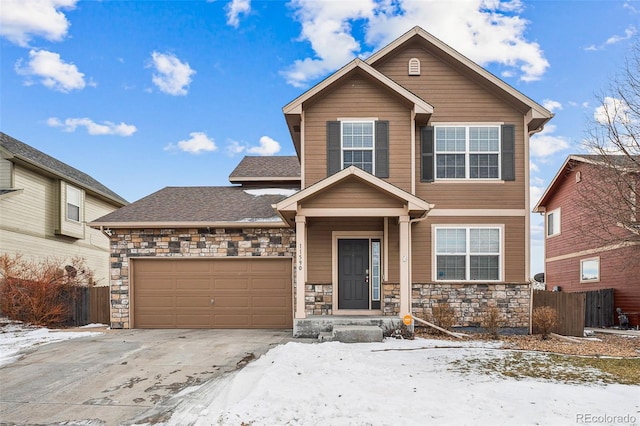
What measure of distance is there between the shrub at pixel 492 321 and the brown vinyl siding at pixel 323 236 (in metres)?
3.56

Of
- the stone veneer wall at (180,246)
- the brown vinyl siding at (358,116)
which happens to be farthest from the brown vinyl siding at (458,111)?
the stone veneer wall at (180,246)

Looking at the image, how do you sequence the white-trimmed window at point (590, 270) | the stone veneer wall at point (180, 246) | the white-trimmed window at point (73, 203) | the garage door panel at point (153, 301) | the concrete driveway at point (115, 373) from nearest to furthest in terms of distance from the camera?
the concrete driveway at point (115, 373), the stone veneer wall at point (180, 246), the garage door panel at point (153, 301), the white-trimmed window at point (590, 270), the white-trimmed window at point (73, 203)

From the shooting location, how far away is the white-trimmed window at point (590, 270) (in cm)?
1858

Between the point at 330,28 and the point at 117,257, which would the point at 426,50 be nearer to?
the point at 330,28

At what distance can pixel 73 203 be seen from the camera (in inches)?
800

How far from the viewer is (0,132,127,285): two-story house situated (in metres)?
16.8

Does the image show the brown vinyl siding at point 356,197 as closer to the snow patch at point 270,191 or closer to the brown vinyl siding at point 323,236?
the brown vinyl siding at point 323,236

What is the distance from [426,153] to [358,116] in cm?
214

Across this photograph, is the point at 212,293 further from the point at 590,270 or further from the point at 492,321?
the point at 590,270

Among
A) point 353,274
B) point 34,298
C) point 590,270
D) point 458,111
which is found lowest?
point 34,298

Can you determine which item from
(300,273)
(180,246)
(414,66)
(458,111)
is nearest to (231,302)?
(180,246)

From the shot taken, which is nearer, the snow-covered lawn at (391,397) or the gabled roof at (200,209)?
the snow-covered lawn at (391,397)

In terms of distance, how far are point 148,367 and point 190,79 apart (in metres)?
17.6

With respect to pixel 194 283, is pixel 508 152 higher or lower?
higher
